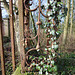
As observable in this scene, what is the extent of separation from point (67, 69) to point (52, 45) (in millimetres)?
858

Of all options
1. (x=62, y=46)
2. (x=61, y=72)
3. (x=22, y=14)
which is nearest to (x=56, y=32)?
(x=22, y=14)

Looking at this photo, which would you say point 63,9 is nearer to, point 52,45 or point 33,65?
point 52,45

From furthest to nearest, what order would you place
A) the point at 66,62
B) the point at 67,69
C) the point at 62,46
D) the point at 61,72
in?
the point at 62,46
the point at 66,62
the point at 67,69
the point at 61,72

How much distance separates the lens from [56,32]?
1147mm

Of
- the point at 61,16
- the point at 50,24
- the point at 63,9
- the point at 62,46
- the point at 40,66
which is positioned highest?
the point at 63,9

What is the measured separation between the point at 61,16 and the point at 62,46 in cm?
436

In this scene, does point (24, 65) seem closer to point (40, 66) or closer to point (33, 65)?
point (33, 65)

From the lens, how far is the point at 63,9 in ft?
3.78

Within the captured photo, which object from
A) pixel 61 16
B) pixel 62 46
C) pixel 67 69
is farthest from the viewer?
pixel 62 46

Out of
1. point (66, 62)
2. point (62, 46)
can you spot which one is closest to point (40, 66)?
point (66, 62)

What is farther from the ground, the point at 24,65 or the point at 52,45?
the point at 52,45

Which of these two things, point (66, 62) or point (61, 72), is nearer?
point (61, 72)

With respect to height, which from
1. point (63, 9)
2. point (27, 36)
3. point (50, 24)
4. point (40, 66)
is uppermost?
point (63, 9)

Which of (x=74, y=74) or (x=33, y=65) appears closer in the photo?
(x=33, y=65)
